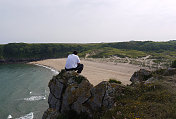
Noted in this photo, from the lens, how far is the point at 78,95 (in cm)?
1136

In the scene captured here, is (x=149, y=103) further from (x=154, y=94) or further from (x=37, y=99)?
(x=37, y=99)

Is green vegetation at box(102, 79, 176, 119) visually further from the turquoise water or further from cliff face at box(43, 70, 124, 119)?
the turquoise water

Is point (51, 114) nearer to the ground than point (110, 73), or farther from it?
farther from it

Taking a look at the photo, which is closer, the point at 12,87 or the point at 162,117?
the point at 162,117

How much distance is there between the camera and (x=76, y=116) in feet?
35.7

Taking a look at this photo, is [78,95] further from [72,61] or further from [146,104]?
[146,104]

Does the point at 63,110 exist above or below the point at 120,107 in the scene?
below

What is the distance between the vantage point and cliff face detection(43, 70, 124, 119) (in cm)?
968

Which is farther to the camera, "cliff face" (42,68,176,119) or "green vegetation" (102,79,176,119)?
"cliff face" (42,68,176,119)

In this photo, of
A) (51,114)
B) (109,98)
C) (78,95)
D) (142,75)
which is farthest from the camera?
(142,75)

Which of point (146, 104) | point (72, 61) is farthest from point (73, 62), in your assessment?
point (146, 104)

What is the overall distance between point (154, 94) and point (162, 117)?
2.69 m

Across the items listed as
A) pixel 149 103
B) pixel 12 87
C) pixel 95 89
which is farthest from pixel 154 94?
pixel 12 87

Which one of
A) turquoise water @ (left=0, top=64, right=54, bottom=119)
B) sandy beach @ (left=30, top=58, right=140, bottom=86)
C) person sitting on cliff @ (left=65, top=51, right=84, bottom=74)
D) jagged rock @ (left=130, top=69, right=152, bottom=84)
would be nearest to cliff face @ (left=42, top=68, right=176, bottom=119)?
person sitting on cliff @ (left=65, top=51, right=84, bottom=74)
